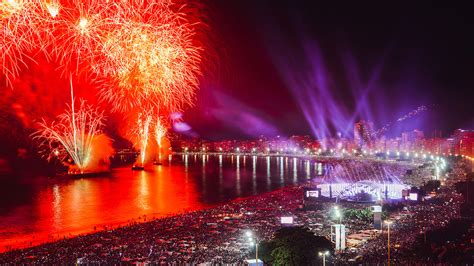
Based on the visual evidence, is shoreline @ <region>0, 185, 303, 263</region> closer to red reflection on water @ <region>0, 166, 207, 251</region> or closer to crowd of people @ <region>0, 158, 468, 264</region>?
crowd of people @ <region>0, 158, 468, 264</region>

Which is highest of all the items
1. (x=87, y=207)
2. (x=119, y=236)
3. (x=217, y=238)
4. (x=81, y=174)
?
(x=81, y=174)

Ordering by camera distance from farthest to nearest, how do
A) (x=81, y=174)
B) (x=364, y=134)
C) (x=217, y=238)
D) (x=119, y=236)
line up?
1. (x=364, y=134)
2. (x=81, y=174)
3. (x=119, y=236)
4. (x=217, y=238)

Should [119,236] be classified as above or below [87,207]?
above

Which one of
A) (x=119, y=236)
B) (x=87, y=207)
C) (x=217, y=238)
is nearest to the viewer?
(x=217, y=238)

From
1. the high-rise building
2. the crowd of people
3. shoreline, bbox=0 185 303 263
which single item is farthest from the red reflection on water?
the high-rise building

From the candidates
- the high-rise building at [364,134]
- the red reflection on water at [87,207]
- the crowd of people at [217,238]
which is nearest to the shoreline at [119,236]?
the crowd of people at [217,238]

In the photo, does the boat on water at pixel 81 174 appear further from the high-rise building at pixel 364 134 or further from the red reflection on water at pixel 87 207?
the high-rise building at pixel 364 134

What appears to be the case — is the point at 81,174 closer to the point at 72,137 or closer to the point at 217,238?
the point at 72,137

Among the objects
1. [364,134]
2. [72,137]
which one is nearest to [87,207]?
[72,137]

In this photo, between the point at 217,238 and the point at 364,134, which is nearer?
the point at 217,238
